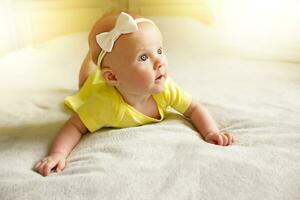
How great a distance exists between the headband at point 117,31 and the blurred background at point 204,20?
0.95 meters

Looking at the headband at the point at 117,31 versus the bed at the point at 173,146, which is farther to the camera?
the headband at the point at 117,31

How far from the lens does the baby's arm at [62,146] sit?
30.4 inches

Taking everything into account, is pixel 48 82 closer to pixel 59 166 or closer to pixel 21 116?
pixel 21 116

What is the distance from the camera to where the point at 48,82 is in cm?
139

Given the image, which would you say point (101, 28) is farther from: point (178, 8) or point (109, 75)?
point (178, 8)

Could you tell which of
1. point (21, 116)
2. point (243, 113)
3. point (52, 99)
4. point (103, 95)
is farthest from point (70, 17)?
point (243, 113)

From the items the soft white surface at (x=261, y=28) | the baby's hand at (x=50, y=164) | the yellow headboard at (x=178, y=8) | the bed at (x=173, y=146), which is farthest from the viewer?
the yellow headboard at (x=178, y=8)

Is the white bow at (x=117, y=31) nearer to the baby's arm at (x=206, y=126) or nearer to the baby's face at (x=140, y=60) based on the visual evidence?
the baby's face at (x=140, y=60)

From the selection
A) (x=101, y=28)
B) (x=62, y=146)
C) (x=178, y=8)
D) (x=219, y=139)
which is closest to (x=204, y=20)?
(x=178, y=8)

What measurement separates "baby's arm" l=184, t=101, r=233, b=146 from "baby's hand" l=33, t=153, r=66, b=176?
0.35 metres

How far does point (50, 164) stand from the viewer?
771mm

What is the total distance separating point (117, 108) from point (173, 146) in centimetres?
19

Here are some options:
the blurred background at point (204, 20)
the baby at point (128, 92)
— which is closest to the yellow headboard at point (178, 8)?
the blurred background at point (204, 20)

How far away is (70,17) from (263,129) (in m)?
1.33
